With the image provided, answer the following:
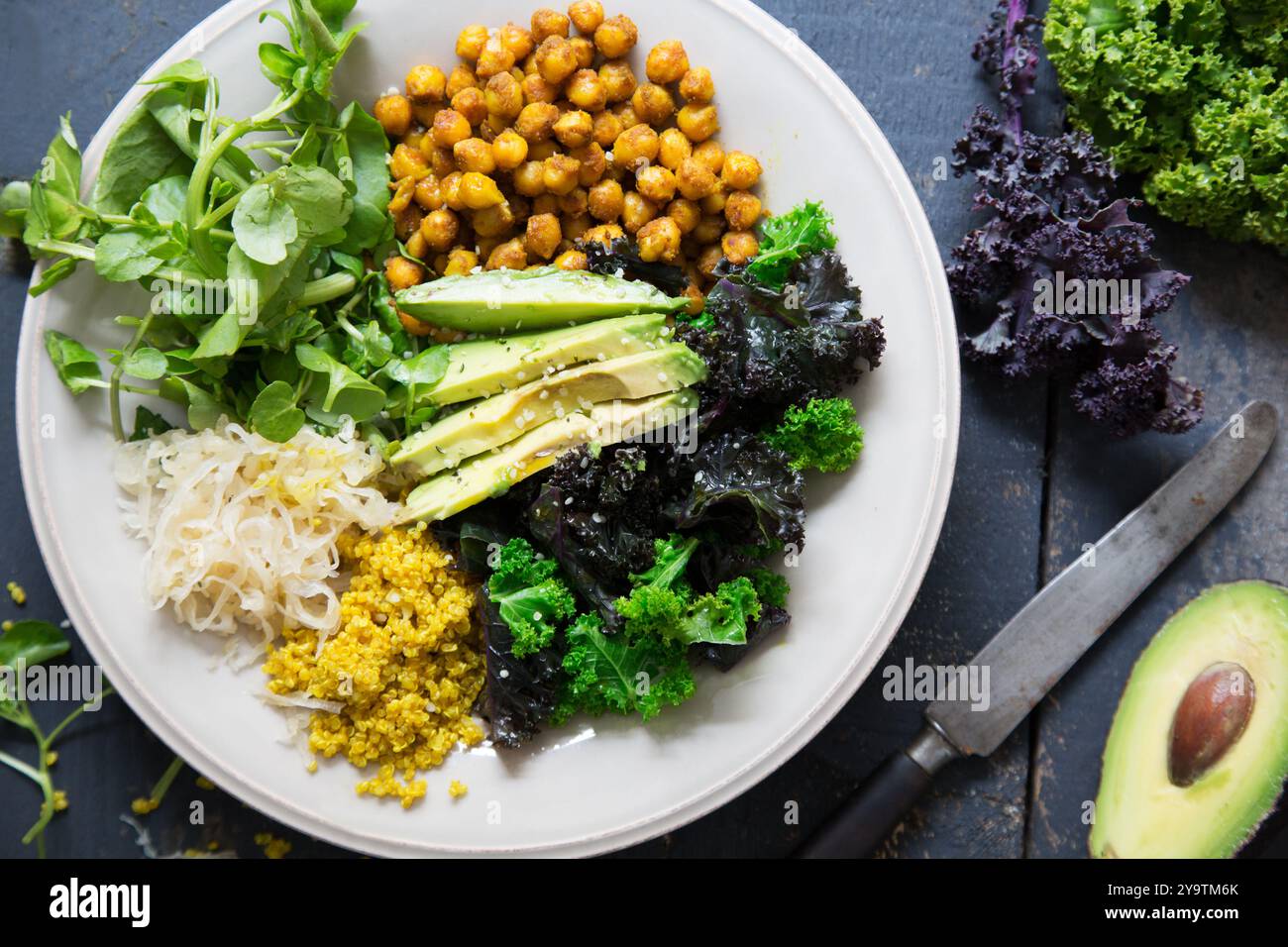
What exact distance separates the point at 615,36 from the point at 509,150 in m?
0.36

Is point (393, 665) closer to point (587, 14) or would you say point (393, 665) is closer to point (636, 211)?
point (636, 211)

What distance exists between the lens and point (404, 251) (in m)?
2.33

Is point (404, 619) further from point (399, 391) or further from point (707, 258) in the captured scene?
point (707, 258)

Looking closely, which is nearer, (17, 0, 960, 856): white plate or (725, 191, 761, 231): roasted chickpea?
(17, 0, 960, 856): white plate

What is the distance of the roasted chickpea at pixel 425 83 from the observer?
7.34ft

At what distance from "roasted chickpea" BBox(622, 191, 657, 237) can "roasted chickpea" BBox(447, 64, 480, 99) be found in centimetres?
46

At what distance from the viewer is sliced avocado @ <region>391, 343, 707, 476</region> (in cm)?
211

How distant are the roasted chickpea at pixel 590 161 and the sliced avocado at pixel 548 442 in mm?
580

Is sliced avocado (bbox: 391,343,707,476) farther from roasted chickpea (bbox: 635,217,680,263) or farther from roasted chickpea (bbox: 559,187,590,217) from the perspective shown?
roasted chickpea (bbox: 559,187,590,217)

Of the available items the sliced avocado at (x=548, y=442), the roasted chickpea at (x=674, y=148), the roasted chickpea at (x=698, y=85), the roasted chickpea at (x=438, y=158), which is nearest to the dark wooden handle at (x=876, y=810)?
the sliced avocado at (x=548, y=442)

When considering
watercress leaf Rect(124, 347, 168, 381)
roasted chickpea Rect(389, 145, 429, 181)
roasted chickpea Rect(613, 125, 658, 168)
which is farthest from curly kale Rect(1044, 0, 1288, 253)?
watercress leaf Rect(124, 347, 168, 381)

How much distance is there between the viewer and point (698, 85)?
2209mm

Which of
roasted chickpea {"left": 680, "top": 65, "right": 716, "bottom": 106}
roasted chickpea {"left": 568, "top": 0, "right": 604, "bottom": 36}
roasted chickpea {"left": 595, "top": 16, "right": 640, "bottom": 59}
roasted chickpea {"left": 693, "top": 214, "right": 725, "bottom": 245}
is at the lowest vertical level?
roasted chickpea {"left": 693, "top": 214, "right": 725, "bottom": 245}
